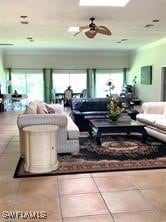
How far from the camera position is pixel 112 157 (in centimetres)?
467

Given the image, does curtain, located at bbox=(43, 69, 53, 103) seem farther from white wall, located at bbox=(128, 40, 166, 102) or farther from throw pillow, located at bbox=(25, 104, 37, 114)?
throw pillow, located at bbox=(25, 104, 37, 114)

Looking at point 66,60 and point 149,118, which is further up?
point 66,60

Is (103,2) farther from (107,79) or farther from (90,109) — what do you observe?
(107,79)

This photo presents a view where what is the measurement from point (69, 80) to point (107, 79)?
84.1 inches

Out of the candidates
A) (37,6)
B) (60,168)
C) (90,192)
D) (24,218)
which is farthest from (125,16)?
(24,218)

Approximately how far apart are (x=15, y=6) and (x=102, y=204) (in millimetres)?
4289

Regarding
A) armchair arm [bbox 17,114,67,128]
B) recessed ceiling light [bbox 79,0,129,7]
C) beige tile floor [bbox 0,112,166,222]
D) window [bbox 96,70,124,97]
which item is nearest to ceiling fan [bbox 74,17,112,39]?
recessed ceiling light [bbox 79,0,129,7]

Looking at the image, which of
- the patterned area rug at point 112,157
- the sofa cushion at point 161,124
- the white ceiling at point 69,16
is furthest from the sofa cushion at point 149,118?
the white ceiling at point 69,16

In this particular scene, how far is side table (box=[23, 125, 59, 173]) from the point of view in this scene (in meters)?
3.84

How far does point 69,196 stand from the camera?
3.17 meters

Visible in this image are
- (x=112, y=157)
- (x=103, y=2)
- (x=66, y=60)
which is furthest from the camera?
(x=66, y=60)

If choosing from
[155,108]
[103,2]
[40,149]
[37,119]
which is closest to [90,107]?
[155,108]

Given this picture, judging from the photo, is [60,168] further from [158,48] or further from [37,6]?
[158,48]

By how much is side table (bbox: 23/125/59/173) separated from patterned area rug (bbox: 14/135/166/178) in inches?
4.3
